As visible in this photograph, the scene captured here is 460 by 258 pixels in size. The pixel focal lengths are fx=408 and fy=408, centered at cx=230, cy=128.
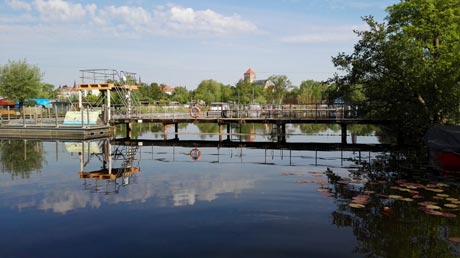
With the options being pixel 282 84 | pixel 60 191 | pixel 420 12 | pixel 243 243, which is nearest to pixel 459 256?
pixel 243 243

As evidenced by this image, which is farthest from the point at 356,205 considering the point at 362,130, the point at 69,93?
the point at 69,93

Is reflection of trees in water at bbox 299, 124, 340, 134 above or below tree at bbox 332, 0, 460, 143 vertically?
below

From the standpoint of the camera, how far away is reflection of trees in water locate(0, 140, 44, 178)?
17953 millimetres

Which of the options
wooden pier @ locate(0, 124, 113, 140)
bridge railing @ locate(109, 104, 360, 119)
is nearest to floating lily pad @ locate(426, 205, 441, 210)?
bridge railing @ locate(109, 104, 360, 119)

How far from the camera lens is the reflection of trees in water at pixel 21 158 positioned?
1795cm

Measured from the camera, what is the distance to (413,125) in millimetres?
27219

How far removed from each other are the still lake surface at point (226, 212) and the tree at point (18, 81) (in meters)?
43.8

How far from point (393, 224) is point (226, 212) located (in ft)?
13.6

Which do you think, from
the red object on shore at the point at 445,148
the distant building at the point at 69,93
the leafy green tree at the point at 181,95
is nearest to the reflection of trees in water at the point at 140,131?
the distant building at the point at 69,93

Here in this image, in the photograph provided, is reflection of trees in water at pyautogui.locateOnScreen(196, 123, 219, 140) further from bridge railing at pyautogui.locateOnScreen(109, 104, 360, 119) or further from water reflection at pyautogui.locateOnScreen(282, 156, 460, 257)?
water reflection at pyautogui.locateOnScreen(282, 156, 460, 257)

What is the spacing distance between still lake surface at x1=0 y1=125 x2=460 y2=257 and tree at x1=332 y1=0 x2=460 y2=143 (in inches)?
329

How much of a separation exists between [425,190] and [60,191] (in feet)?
39.2

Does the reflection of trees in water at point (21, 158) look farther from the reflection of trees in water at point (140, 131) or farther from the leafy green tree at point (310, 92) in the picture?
the leafy green tree at point (310, 92)

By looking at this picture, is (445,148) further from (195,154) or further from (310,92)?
(310,92)
